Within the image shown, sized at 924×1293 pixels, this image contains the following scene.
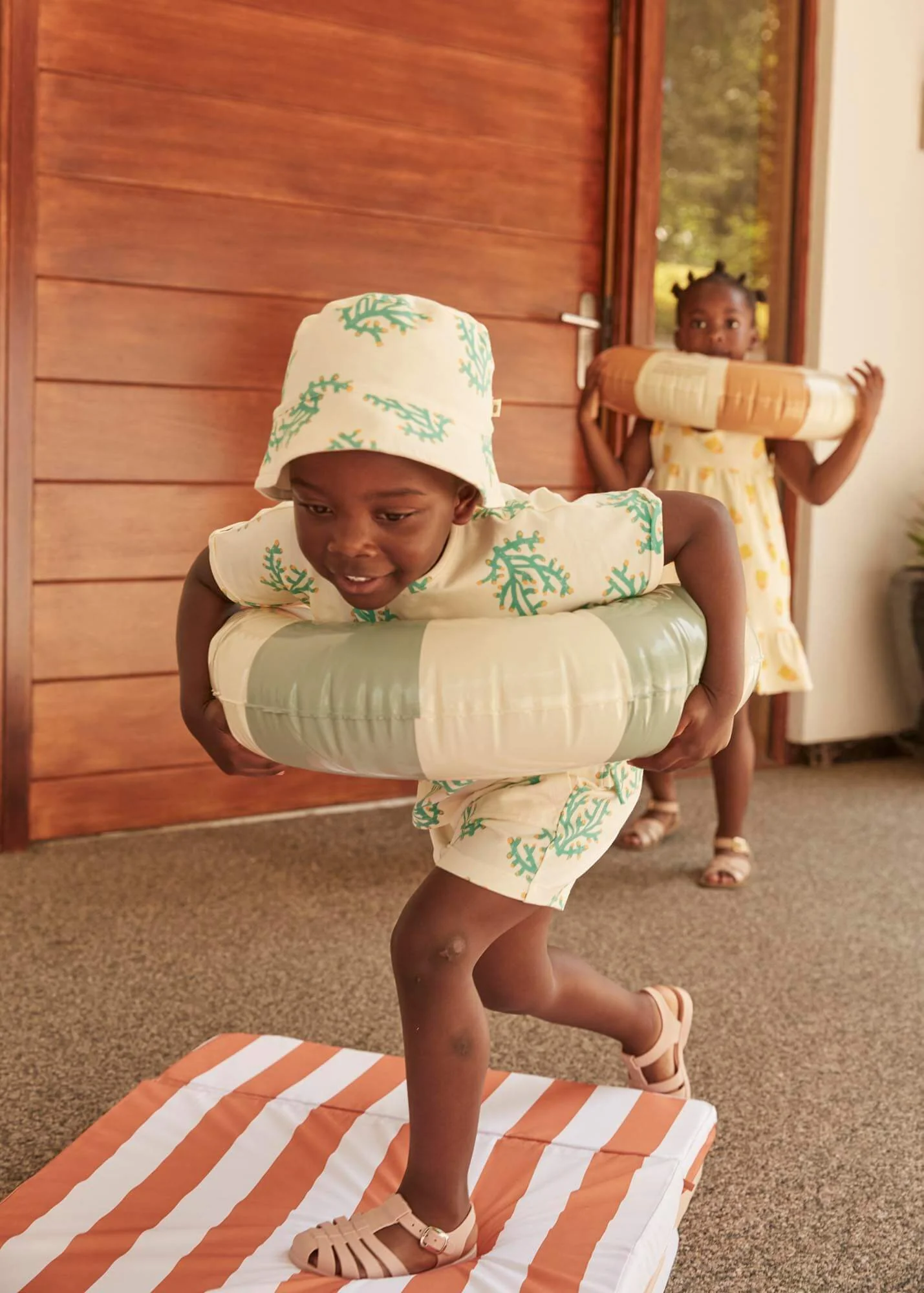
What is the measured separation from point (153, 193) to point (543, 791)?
1.93m

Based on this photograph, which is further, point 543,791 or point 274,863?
point 274,863

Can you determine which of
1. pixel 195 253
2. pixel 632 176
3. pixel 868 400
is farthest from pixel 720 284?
pixel 195 253

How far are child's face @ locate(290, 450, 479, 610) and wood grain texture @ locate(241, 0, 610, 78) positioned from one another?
206 cm

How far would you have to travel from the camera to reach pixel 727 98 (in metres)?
3.42

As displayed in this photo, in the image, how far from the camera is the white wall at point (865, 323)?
3.46 metres

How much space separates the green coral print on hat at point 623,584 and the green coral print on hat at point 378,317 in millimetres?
283

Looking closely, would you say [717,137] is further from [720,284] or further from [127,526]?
[127,526]

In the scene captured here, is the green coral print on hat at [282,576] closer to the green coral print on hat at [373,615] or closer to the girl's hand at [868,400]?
the green coral print on hat at [373,615]

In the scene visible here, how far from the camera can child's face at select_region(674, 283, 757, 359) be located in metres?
2.52

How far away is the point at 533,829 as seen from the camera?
1.20m

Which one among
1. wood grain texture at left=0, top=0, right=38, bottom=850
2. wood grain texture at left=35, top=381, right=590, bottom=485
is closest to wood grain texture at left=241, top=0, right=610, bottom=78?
wood grain texture at left=0, top=0, right=38, bottom=850

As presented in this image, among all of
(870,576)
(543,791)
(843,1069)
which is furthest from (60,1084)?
(870,576)

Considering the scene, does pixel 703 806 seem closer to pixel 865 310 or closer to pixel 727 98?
pixel 865 310

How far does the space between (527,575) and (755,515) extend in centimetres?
153
